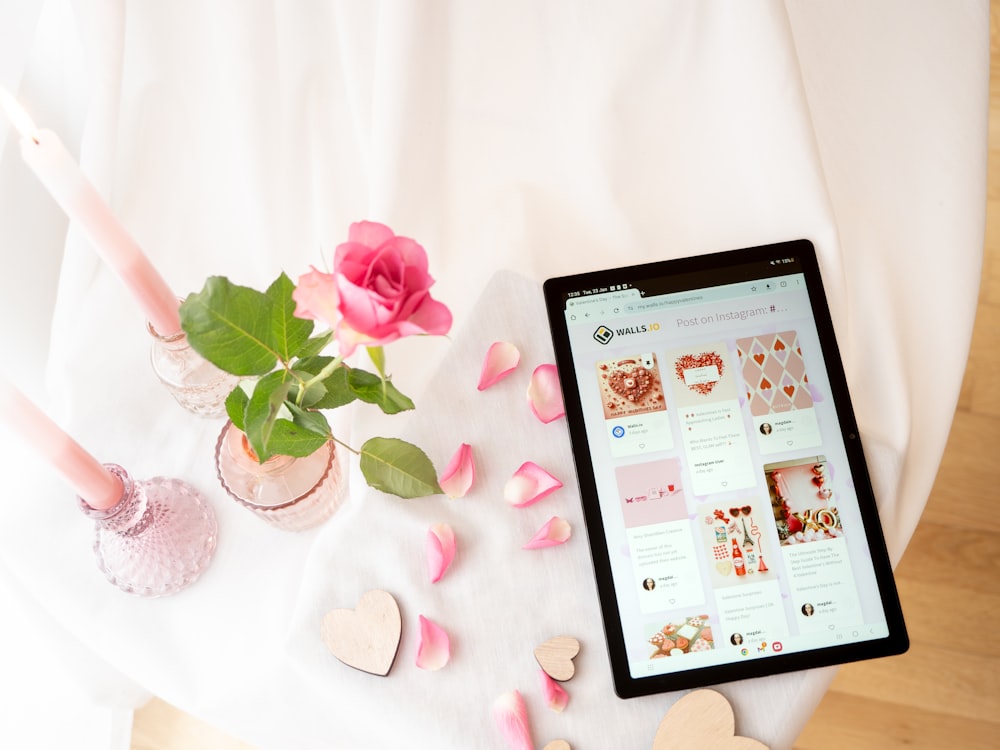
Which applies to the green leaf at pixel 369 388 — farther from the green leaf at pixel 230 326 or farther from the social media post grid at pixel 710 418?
the social media post grid at pixel 710 418

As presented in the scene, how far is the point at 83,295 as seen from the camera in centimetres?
71

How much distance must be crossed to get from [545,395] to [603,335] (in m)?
0.06

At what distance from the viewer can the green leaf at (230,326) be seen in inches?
16.4

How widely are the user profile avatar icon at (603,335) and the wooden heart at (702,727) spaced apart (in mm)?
257

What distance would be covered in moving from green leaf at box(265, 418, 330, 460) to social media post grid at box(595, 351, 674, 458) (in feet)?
0.69

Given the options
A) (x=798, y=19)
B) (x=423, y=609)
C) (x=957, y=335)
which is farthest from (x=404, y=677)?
(x=798, y=19)

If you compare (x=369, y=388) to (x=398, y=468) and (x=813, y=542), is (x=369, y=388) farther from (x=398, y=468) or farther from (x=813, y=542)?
(x=813, y=542)

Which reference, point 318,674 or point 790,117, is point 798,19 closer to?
point 790,117

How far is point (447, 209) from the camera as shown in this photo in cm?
70

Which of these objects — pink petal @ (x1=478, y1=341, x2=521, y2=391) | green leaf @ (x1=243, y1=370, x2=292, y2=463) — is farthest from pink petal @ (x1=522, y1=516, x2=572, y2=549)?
green leaf @ (x1=243, y1=370, x2=292, y2=463)

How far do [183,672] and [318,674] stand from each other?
Answer: 125 millimetres

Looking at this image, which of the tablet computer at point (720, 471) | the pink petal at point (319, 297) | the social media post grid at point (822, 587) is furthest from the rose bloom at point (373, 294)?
the social media post grid at point (822, 587)

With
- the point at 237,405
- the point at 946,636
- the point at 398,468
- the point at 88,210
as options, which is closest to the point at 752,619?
the point at 398,468

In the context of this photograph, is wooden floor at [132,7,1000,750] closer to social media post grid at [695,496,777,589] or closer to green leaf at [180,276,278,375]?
social media post grid at [695,496,777,589]
